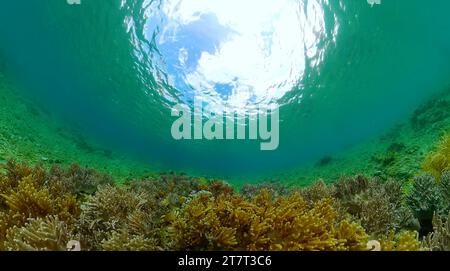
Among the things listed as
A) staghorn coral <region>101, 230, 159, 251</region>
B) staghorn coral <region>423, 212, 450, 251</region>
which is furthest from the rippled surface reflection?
staghorn coral <region>101, 230, 159, 251</region>

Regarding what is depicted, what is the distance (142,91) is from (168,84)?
5.71 meters

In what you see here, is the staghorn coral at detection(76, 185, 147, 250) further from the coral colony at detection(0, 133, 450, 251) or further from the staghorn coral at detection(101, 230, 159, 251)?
the staghorn coral at detection(101, 230, 159, 251)

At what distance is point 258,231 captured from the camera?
3.95 metres

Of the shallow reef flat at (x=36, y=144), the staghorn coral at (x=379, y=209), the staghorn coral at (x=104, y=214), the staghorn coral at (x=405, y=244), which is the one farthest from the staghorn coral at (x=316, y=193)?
the shallow reef flat at (x=36, y=144)

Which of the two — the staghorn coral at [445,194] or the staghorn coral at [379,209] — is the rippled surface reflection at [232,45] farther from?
the staghorn coral at [445,194]

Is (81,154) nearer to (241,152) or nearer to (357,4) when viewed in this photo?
(357,4)

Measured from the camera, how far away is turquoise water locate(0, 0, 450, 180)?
23953 mm

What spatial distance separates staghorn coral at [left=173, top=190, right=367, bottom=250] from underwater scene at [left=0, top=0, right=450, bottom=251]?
2cm

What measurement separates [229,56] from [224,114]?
1034cm

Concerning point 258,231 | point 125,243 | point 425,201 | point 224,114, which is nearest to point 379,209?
point 425,201

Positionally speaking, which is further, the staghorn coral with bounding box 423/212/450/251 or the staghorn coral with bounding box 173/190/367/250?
the staghorn coral with bounding box 423/212/450/251

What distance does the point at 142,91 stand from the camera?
116ft

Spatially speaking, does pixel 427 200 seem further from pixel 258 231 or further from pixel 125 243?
pixel 125 243

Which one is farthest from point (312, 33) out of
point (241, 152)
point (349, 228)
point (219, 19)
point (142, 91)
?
point (241, 152)
